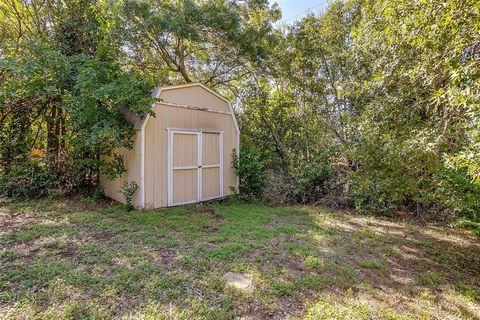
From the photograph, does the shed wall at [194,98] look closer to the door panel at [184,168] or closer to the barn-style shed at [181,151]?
the barn-style shed at [181,151]

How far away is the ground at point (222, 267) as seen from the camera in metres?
2.30

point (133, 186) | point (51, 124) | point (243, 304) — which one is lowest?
point (243, 304)

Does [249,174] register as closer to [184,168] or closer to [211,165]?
[211,165]

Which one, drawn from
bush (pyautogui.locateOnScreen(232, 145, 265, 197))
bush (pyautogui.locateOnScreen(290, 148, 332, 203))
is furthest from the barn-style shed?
bush (pyautogui.locateOnScreen(290, 148, 332, 203))

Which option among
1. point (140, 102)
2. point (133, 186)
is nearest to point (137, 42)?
point (140, 102)

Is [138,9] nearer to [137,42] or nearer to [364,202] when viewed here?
[137,42]

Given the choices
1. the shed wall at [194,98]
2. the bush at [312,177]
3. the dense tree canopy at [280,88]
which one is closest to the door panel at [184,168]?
the shed wall at [194,98]

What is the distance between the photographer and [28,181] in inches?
223

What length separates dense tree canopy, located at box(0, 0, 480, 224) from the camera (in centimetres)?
305

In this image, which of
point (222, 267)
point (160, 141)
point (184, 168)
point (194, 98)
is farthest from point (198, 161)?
point (222, 267)

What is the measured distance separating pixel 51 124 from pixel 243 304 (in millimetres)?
6170

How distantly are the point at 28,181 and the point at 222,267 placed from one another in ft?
16.9

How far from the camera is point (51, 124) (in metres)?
6.12

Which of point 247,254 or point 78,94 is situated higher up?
point 78,94
